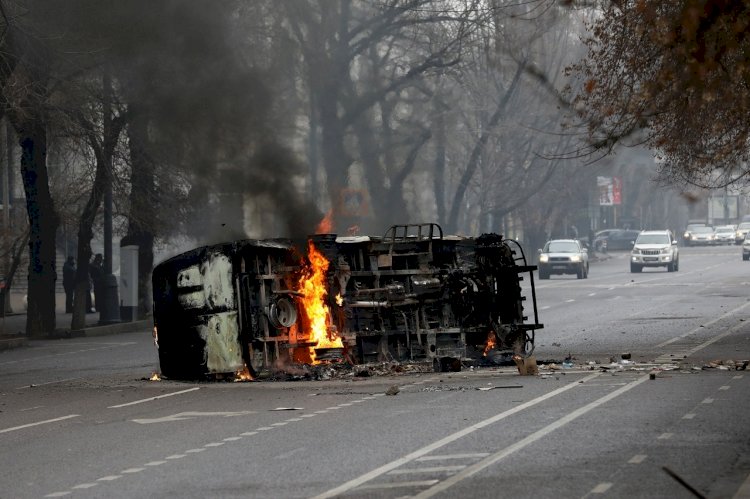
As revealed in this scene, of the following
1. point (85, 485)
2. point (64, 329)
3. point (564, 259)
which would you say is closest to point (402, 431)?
point (85, 485)

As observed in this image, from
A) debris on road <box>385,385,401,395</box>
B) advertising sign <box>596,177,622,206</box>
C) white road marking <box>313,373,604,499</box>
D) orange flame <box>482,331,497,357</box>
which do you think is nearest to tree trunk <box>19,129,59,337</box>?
orange flame <box>482,331,497,357</box>

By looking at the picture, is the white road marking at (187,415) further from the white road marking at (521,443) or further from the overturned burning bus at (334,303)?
the overturned burning bus at (334,303)

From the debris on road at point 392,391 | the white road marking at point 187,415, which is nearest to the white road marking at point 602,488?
the white road marking at point 187,415

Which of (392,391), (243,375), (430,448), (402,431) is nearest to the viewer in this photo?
(430,448)

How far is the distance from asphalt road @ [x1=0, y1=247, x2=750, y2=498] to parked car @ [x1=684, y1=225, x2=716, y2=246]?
83.4 metres

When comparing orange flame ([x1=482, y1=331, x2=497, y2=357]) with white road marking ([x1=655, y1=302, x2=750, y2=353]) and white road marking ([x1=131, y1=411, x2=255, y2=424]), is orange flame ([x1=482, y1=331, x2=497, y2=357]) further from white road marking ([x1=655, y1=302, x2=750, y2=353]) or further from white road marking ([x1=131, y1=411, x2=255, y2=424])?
white road marking ([x1=131, y1=411, x2=255, y2=424])

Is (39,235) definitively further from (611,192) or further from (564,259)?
(611,192)

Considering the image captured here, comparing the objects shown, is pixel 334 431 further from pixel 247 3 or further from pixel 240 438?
pixel 247 3

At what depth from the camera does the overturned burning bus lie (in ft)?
59.0

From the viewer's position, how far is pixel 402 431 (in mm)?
12141

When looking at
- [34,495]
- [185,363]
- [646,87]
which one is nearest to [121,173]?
[185,363]

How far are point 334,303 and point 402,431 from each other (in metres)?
6.60

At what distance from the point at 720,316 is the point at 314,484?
21561mm

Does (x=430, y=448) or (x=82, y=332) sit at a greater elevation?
(x=82, y=332)
